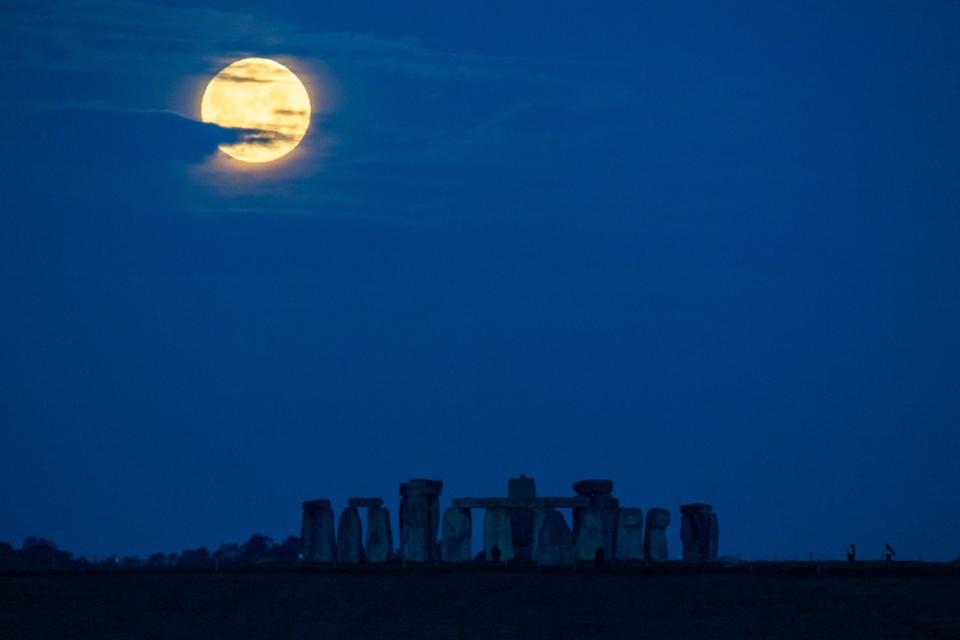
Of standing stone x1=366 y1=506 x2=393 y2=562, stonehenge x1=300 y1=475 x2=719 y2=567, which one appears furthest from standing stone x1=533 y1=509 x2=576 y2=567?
standing stone x1=366 y1=506 x2=393 y2=562

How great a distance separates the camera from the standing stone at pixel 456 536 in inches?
2239

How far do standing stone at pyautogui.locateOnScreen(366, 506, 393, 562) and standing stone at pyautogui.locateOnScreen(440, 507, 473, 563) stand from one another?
1977 millimetres

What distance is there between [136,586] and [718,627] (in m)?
16.0

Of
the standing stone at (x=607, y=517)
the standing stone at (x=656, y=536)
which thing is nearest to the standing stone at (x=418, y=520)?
the standing stone at (x=607, y=517)

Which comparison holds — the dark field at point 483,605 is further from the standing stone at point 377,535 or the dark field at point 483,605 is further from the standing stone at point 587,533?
the standing stone at point 377,535

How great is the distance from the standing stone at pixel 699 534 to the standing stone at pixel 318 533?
11.4 m

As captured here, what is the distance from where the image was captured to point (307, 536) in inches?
2308

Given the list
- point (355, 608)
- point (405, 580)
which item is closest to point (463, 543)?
point (405, 580)

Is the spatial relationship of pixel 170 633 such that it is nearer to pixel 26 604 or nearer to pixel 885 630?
pixel 26 604

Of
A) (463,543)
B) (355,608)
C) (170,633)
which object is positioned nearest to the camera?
(170,633)

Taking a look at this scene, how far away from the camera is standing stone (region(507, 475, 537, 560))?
192 ft

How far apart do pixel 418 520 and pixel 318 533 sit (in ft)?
10.9

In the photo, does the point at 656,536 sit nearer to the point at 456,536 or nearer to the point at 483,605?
the point at 456,536

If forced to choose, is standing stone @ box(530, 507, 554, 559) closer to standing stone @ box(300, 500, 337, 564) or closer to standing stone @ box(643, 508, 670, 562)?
standing stone @ box(643, 508, 670, 562)
